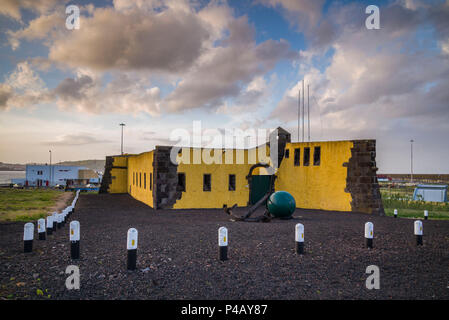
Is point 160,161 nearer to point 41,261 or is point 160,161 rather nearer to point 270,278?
point 41,261

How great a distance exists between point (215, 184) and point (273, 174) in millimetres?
4557

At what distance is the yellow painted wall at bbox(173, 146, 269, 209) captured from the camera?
1917 cm

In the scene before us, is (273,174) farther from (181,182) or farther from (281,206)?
(181,182)

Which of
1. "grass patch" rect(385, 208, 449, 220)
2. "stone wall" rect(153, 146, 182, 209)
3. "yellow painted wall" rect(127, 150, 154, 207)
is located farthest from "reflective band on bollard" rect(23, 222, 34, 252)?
"grass patch" rect(385, 208, 449, 220)

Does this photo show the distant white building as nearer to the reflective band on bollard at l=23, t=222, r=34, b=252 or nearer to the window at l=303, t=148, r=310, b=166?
the window at l=303, t=148, r=310, b=166

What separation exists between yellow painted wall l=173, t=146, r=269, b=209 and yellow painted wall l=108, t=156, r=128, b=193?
15.9 m

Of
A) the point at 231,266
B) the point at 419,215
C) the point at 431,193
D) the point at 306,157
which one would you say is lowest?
the point at 419,215

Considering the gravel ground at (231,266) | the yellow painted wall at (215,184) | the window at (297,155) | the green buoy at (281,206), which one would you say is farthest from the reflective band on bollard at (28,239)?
the window at (297,155)

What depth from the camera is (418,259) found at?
747 cm

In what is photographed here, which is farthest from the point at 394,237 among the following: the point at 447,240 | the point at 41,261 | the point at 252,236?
the point at 41,261

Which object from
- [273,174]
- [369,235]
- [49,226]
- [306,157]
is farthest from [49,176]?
[369,235]

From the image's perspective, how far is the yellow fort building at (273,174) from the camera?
1741 cm

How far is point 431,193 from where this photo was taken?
29.4 m

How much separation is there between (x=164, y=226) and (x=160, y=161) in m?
7.16
